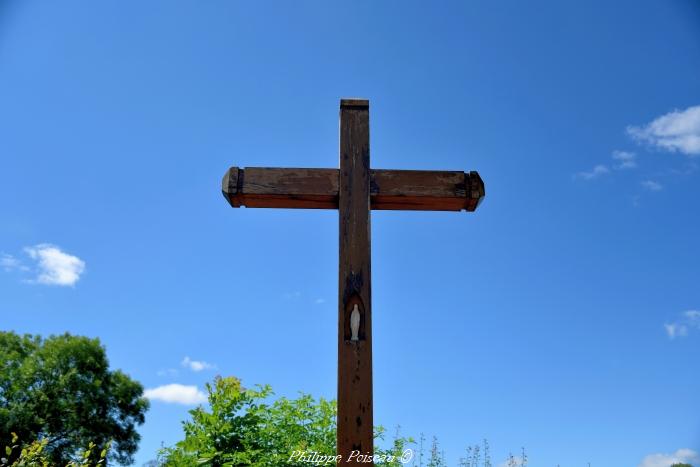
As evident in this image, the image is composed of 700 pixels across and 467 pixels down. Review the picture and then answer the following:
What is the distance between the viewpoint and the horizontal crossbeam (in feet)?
13.6

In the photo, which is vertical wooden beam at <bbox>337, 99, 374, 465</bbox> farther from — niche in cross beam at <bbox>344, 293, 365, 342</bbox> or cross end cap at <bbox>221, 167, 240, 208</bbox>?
cross end cap at <bbox>221, 167, 240, 208</bbox>

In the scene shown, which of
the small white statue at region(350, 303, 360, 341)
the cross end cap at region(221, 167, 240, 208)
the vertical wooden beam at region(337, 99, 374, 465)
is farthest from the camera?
the cross end cap at region(221, 167, 240, 208)

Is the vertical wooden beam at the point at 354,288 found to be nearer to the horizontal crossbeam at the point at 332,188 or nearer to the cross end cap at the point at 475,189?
the horizontal crossbeam at the point at 332,188

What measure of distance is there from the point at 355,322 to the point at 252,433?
2.26 m

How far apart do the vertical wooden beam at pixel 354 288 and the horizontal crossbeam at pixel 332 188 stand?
118 mm

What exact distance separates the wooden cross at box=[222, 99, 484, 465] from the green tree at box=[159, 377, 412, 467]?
1768 mm

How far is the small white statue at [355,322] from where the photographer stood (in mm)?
3676

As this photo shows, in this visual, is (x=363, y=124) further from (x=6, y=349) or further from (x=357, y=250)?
(x=6, y=349)

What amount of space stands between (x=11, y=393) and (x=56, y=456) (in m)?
2.21

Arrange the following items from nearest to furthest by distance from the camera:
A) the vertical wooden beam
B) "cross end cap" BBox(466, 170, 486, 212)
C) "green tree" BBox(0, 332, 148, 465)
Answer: the vertical wooden beam
"cross end cap" BBox(466, 170, 486, 212)
"green tree" BBox(0, 332, 148, 465)

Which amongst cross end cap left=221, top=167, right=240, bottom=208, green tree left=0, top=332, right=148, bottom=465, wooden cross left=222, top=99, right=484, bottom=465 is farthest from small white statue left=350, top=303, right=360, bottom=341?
green tree left=0, top=332, right=148, bottom=465

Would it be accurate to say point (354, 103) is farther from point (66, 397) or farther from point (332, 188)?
point (66, 397)

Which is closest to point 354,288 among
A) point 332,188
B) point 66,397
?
point 332,188

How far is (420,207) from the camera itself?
4434mm
